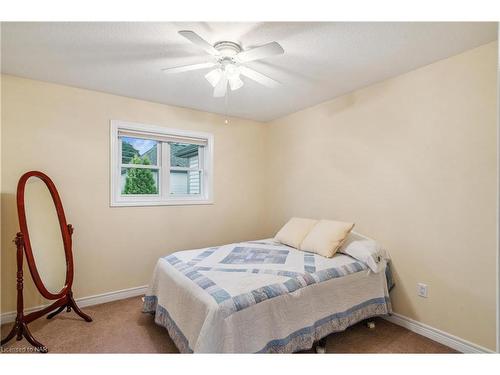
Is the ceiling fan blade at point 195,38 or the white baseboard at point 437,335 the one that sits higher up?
the ceiling fan blade at point 195,38

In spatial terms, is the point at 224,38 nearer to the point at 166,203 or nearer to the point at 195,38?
the point at 195,38

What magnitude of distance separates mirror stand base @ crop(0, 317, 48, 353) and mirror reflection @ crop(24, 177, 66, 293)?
331 mm

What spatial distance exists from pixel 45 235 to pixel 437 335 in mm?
3543

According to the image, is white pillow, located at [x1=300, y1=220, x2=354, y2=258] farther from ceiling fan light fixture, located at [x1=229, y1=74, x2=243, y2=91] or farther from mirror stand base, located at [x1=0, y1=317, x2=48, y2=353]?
mirror stand base, located at [x1=0, y1=317, x2=48, y2=353]

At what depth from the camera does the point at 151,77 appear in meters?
2.47

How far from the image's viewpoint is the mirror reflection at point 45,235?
2346mm

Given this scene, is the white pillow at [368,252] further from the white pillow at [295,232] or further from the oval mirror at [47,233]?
the oval mirror at [47,233]

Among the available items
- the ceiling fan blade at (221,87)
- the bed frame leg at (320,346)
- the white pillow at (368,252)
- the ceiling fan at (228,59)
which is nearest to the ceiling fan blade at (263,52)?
the ceiling fan at (228,59)

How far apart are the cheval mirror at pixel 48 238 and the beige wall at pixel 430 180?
109 inches

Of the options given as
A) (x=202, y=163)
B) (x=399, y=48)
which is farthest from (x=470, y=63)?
(x=202, y=163)

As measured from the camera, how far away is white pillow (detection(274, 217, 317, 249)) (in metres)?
2.77

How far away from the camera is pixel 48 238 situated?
244 cm

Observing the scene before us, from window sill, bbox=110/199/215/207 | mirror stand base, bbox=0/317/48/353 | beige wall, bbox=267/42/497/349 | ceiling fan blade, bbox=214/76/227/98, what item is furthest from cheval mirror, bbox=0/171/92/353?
beige wall, bbox=267/42/497/349
